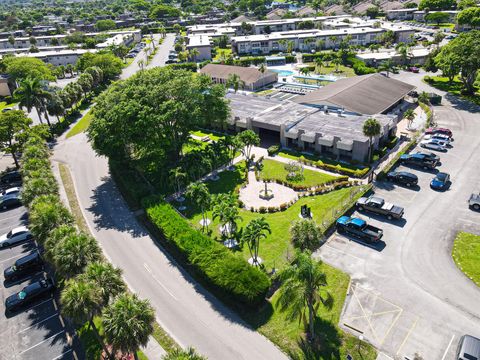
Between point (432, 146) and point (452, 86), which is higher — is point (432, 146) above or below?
below

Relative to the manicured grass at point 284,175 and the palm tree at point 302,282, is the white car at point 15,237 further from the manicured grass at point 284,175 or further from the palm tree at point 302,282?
the palm tree at point 302,282

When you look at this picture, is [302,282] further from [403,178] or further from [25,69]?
[25,69]

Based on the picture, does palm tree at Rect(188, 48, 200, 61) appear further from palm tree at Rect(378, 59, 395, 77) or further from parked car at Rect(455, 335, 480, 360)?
parked car at Rect(455, 335, 480, 360)

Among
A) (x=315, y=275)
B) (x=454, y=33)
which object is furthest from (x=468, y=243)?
(x=454, y=33)

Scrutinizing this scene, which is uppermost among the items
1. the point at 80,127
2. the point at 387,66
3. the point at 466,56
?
the point at 466,56

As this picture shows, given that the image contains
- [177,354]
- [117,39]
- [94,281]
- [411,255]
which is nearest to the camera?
[177,354]

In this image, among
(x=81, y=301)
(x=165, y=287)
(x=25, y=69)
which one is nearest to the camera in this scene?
(x=81, y=301)

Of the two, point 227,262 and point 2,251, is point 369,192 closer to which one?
point 227,262

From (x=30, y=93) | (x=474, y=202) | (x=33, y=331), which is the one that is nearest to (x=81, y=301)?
(x=33, y=331)
